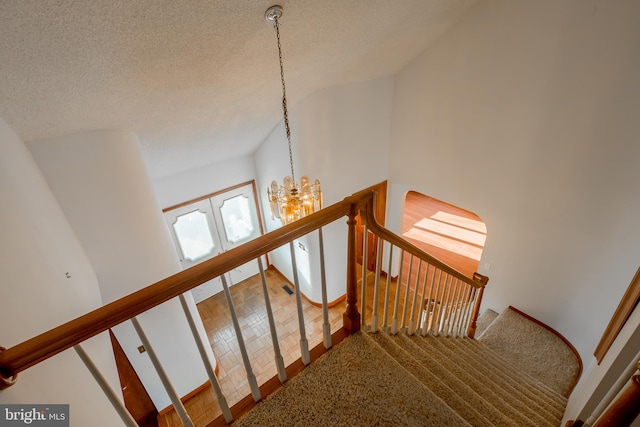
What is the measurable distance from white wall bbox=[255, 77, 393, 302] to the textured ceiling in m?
0.35

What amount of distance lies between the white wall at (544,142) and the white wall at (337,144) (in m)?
0.56

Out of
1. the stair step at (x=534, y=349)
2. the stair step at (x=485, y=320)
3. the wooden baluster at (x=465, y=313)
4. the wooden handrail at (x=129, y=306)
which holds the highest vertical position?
the wooden handrail at (x=129, y=306)

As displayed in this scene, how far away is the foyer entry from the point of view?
592 cm

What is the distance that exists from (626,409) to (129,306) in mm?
1487

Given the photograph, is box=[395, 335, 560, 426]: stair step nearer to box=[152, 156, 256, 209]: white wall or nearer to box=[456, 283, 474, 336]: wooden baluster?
box=[456, 283, 474, 336]: wooden baluster

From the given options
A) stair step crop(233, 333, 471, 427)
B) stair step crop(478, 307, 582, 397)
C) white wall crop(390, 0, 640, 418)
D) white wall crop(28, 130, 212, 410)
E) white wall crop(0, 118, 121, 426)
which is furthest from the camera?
stair step crop(478, 307, 582, 397)

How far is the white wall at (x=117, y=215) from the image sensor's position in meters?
2.38

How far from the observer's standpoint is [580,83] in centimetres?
286

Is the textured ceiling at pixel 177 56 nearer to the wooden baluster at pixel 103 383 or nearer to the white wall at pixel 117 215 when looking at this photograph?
the white wall at pixel 117 215

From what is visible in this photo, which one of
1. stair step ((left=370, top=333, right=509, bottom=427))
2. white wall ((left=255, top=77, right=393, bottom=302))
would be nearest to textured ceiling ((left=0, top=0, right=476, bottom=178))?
white wall ((left=255, top=77, right=393, bottom=302))

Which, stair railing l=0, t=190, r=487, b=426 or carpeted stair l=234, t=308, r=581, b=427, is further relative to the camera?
carpeted stair l=234, t=308, r=581, b=427

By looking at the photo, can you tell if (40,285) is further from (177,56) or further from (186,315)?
(177,56)

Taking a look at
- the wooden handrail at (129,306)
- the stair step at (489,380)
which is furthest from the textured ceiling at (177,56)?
the stair step at (489,380)

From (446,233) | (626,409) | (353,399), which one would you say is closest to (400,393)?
(353,399)
